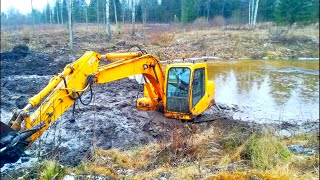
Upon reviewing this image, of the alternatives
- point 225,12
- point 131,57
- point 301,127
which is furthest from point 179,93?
point 301,127

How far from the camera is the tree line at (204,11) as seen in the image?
Answer: 389 centimetres

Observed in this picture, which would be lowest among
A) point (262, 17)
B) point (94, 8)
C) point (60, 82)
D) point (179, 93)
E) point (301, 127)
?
point (301, 127)

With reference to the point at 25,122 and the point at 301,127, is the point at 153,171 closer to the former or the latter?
the point at 25,122

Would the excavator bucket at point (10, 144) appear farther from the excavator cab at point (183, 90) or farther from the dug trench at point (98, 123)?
the excavator cab at point (183, 90)

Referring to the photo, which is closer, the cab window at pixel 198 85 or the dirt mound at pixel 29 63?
the cab window at pixel 198 85

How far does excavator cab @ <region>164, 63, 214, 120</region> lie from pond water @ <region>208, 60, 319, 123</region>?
2.32m

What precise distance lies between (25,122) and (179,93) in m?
3.98

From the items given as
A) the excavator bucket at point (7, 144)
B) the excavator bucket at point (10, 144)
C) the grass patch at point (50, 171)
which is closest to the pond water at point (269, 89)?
the grass patch at point (50, 171)

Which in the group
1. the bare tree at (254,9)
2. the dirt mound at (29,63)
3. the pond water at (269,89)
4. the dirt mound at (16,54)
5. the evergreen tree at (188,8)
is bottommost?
the pond water at (269,89)

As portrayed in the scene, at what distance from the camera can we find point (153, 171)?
499 centimetres

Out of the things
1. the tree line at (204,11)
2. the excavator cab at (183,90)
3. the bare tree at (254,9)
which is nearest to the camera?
Result: the tree line at (204,11)

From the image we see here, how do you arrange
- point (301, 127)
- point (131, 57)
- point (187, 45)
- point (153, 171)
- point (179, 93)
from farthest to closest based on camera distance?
point (187, 45) < point (301, 127) < point (179, 93) < point (131, 57) < point (153, 171)

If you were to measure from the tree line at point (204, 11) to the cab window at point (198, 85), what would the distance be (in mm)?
1772

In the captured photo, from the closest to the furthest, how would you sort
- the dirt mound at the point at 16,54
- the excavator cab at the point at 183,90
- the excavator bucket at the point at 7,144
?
the excavator bucket at the point at 7,144, the excavator cab at the point at 183,90, the dirt mound at the point at 16,54
